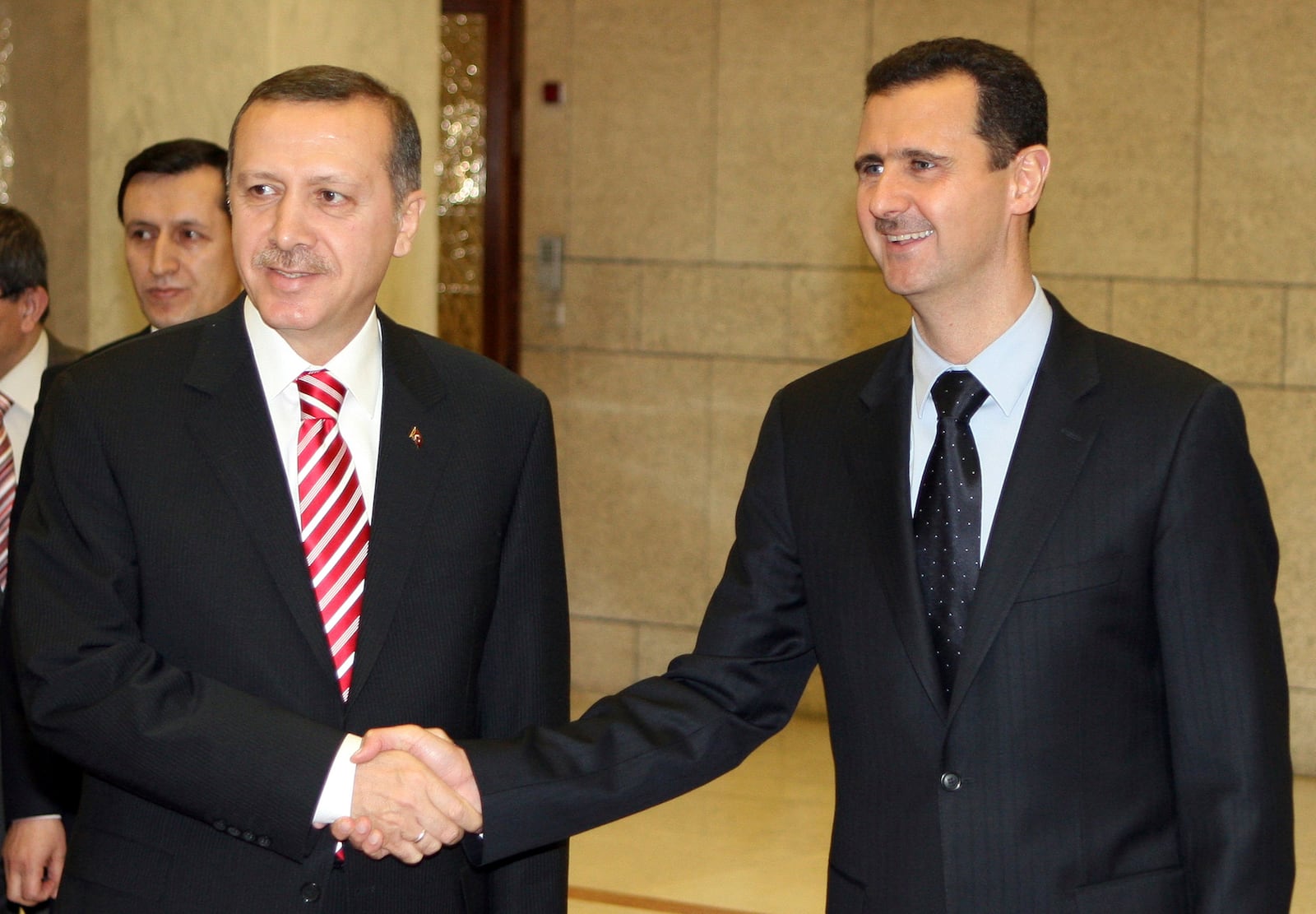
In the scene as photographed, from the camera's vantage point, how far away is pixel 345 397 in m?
2.33

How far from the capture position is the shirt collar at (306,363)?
230cm

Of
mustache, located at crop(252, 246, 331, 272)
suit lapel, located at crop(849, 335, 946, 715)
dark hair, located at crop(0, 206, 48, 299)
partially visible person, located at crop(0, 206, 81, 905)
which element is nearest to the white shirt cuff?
mustache, located at crop(252, 246, 331, 272)

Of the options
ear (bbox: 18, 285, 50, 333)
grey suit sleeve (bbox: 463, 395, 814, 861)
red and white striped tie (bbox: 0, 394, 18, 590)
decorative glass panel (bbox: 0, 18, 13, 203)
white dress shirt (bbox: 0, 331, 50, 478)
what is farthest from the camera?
decorative glass panel (bbox: 0, 18, 13, 203)

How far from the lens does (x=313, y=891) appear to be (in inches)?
84.9

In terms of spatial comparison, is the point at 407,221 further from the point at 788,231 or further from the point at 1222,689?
the point at 788,231

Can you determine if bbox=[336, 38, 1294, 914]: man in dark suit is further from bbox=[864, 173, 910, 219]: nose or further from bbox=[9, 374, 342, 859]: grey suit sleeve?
bbox=[9, 374, 342, 859]: grey suit sleeve

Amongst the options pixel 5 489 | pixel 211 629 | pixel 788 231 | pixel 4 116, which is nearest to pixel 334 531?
pixel 211 629

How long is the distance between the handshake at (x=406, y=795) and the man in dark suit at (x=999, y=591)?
0.03 feet

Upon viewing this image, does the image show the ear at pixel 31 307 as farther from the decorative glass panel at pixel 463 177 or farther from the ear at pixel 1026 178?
the decorative glass panel at pixel 463 177

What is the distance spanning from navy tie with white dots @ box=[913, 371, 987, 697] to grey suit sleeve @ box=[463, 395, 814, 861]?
26 cm

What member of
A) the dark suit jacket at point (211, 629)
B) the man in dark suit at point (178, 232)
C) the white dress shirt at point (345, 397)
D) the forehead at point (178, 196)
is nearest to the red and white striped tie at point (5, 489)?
the man in dark suit at point (178, 232)

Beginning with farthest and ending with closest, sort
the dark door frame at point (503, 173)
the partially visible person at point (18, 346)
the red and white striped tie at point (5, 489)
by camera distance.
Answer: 1. the dark door frame at point (503, 173)
2. the partially visible person at point (18, 346)
3. the red and white striped tie at point (5, 489)

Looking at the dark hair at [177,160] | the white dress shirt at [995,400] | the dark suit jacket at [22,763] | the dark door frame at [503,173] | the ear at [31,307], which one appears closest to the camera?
the white dress shirt at [995,400]

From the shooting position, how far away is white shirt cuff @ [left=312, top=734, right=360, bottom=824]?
7.04ft
